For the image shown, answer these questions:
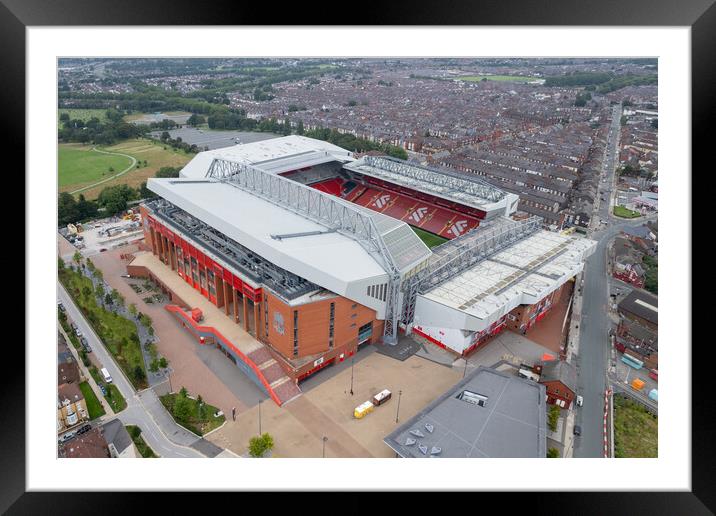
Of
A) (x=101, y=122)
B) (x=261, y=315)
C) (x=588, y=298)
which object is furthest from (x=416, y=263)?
(x=101, y=122)

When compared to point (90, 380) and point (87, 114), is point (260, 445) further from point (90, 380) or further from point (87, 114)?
point (87, 114)

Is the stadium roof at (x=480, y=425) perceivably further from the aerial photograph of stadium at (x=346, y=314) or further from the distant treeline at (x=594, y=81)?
the distant treeline at (x=594, y=81)

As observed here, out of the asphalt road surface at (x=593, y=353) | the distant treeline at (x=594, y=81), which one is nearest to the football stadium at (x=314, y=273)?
the asphalt road surface at (x=593, y=353)

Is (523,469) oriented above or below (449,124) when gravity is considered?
below

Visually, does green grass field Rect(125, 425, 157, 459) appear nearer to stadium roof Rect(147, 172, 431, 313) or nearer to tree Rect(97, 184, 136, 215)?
stadium roof Rect(147, 172, 431, 313)

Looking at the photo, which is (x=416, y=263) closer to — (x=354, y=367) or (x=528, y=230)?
(x=354, y=367)

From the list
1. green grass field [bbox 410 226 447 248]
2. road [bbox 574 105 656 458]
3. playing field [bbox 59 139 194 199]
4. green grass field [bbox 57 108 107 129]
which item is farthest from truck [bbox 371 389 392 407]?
green grass field [bbox 57 108 107 129]

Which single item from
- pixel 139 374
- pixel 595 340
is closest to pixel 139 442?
pixel 139 374
